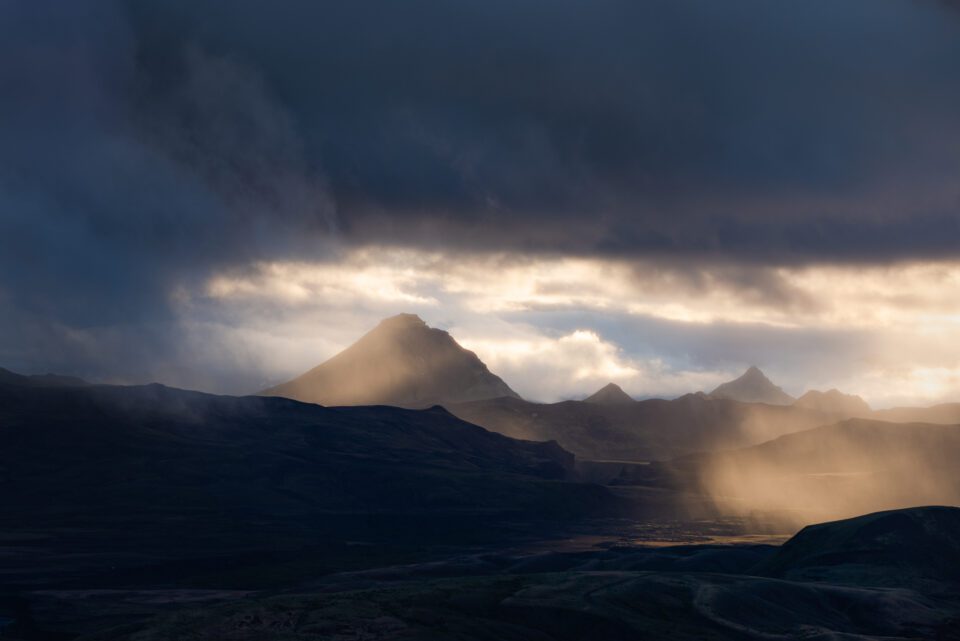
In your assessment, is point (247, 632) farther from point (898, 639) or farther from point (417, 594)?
point (898, 639)

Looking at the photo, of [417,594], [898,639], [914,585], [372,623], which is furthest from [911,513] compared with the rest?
[372,623]

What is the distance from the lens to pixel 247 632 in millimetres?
108438

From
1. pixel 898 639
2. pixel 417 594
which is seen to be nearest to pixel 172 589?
pixel 417 594

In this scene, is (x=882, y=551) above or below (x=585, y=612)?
above

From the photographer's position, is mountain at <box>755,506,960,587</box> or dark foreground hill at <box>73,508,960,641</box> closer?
dark foreground hill at <box>73,508,960,641</box>

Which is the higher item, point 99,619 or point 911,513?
point 911,513

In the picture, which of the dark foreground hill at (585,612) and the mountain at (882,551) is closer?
the dark foreground hill at (585,612)

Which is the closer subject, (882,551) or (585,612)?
(585,612)

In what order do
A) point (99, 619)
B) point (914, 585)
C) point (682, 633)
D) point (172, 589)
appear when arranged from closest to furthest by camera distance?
point (682, 633)
point (99, 619)
point (914, 585)
point (172, 589)

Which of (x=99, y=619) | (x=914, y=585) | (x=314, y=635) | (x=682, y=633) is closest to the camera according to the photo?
(x=314, y=635)

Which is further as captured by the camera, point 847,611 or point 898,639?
point 847,611

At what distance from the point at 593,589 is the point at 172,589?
87.4 metres

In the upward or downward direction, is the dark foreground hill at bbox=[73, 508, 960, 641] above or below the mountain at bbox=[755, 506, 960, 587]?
below

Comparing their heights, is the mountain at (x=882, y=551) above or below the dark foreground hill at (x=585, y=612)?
above
